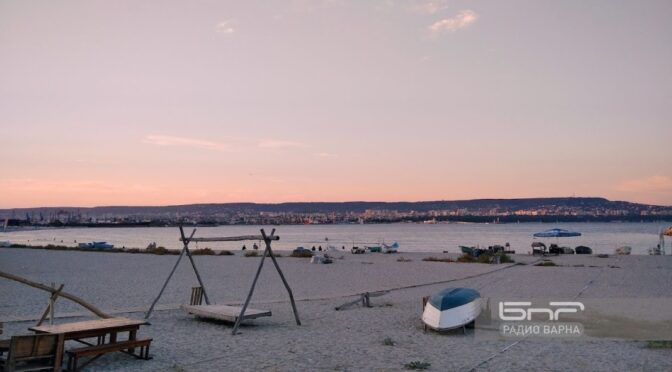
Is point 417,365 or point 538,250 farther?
point 538,250

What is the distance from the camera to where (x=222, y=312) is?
1127 centimetres

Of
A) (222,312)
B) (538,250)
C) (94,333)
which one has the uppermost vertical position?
(94,333)

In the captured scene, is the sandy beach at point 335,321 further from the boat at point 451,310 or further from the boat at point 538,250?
the boat at point 538,250

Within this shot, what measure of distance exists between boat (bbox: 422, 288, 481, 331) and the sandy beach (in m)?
0.23

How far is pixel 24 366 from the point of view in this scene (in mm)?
6848

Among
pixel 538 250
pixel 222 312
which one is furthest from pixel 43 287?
pixel 538 250

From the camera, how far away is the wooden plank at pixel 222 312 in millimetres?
10961

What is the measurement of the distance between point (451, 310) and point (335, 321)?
2686 millimetres

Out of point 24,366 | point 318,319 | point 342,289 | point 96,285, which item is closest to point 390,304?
point 318,319

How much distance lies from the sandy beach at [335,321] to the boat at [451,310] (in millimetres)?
232

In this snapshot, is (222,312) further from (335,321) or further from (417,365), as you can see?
(417,365)

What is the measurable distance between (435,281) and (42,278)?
628 inches

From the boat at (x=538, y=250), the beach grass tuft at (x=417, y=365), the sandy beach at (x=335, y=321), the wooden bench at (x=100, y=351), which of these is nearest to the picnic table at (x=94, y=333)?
the wooden bench at (x=100, y=351)

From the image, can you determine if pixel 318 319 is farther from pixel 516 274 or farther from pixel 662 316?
pixel 516 274
